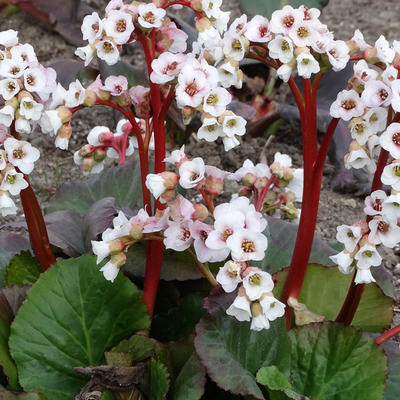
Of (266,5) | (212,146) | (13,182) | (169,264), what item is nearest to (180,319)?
(169,264)

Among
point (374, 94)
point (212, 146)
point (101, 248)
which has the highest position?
point (374, 94)

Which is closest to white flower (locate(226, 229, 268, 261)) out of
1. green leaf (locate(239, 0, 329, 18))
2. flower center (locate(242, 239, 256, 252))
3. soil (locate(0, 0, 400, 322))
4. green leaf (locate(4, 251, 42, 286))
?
flower center (locate(242, 239, 256, 252))

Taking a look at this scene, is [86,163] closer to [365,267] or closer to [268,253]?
[268,253]

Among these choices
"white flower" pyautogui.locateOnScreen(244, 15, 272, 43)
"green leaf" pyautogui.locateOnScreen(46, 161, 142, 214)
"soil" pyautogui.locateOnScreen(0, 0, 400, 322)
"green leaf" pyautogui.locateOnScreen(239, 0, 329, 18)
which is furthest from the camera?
"green leaf" pyautogui.locateOnScreen(239, 0, 329, 18)

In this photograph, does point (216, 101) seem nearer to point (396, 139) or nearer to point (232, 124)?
point (232, 124)

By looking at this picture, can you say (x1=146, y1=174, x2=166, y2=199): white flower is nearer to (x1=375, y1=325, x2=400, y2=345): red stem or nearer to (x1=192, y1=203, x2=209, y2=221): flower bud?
(x1=192, y1=203, x2=209, y2=221): flower bud

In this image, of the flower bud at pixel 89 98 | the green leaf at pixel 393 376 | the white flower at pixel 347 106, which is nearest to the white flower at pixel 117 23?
the flower bud at pixel 89 98

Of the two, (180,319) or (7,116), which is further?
(180,319)
